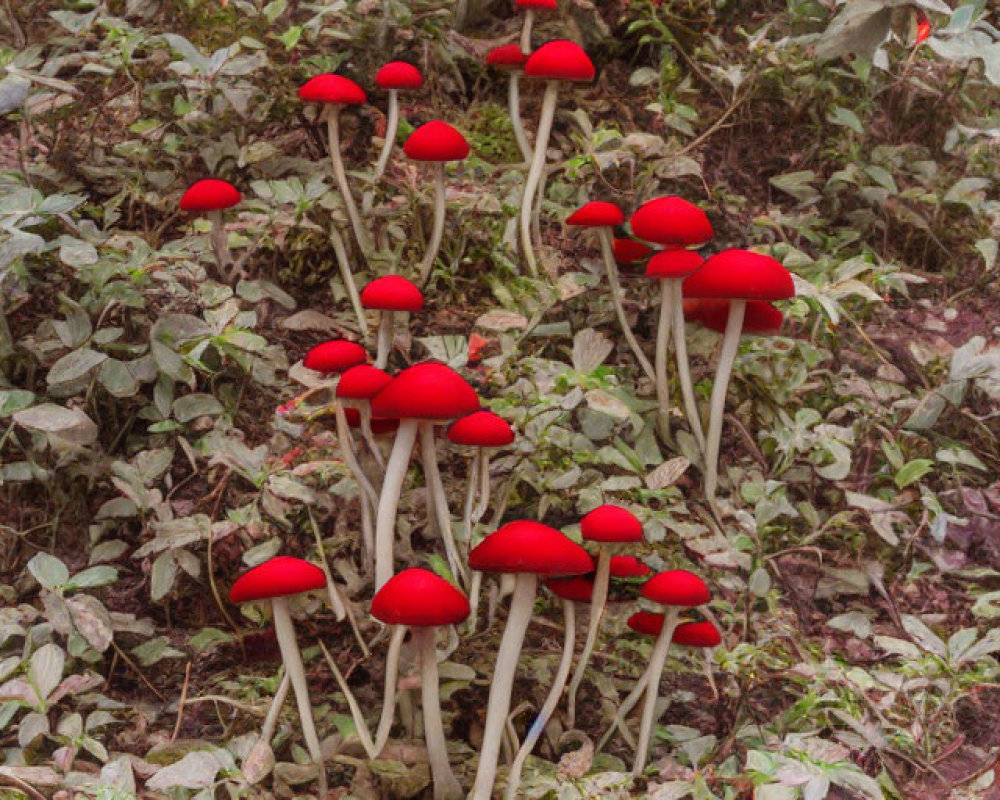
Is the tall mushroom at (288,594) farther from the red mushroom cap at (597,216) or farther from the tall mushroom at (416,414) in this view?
the red mushroom cap at (597,216)

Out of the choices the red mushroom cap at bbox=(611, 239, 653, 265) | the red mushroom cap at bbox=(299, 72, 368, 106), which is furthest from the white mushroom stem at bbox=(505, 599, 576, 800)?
the red mushroom cap at bbox=(299, 72, 368, 106)

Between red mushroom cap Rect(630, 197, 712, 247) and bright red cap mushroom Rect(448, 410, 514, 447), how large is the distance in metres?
A: 0.92

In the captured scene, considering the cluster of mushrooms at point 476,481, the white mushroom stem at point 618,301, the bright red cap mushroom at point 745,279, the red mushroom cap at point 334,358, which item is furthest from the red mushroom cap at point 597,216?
the red mushroom cap at point 334,358

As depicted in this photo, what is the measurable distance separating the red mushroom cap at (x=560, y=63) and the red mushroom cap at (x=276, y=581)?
7.81 feet

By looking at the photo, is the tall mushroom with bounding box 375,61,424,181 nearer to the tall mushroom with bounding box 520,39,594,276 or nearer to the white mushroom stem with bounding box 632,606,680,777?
the tall mushroom with bounding box 520,39,594,276

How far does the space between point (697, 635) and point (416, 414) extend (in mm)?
1079

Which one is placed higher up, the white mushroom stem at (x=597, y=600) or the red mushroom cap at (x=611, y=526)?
the red mushroom cap at (x=611, y=526)

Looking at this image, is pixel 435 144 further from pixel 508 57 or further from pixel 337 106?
pixel 508 57

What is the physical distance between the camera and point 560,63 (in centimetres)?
411

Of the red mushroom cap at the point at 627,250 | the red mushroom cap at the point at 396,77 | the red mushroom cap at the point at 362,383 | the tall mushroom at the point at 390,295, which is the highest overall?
the red mushroom cap at the point at 396,77

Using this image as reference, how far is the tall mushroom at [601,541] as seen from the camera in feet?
9.25

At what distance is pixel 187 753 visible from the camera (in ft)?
9.25

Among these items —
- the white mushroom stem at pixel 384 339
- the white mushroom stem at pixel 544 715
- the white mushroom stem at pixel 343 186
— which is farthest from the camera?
the white mushroom stem at pixel 343 186

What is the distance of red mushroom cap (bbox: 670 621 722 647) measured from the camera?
3.00m
